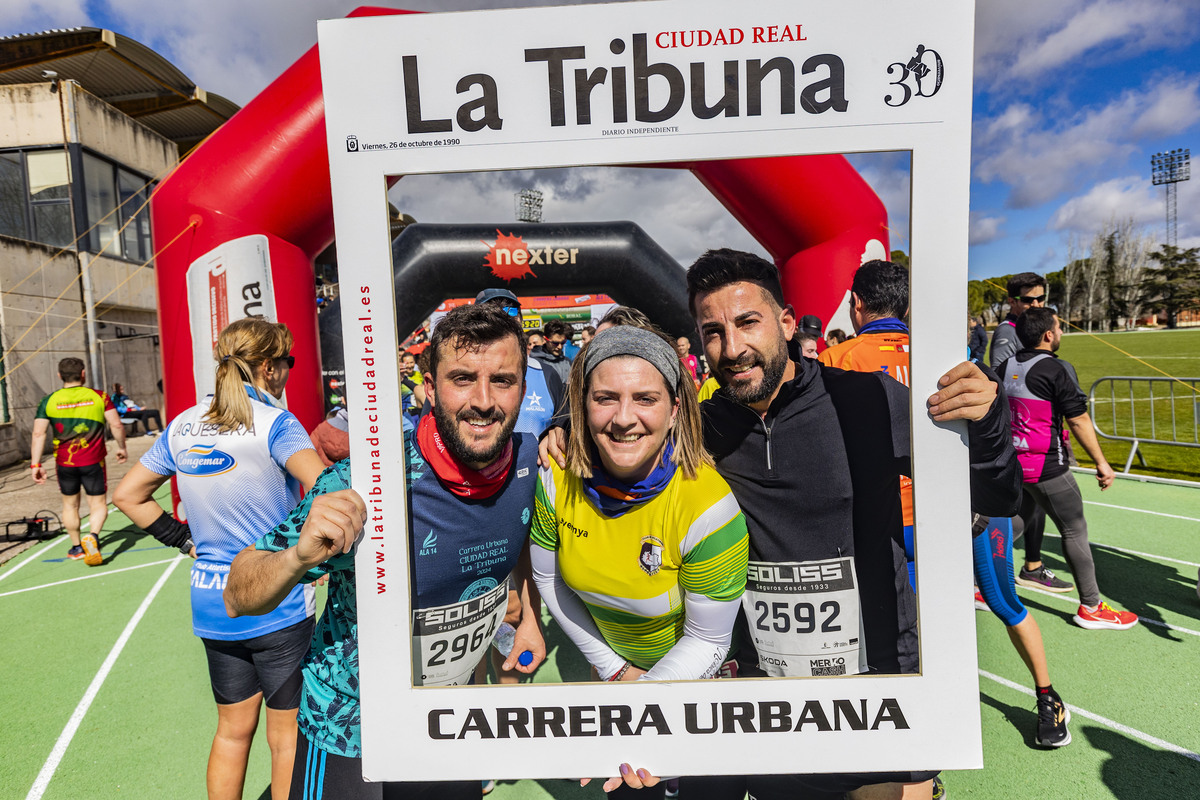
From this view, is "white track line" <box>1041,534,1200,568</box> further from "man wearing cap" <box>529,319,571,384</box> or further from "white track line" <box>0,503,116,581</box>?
"white track line" <box>0,503,116,581</box>

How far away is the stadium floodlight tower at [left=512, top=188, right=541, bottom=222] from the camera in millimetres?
1419

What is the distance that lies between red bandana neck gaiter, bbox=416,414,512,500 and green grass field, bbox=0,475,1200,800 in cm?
90

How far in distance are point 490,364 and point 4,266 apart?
53.4ft

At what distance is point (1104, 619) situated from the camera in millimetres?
4023

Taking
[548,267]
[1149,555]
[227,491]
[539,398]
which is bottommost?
[1149,555]

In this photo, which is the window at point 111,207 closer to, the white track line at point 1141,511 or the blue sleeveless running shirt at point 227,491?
the blue sleeveless running shirt at point 227,491

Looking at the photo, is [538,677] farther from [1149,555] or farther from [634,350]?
[1149,555]

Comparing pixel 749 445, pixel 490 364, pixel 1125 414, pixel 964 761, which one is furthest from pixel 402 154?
pixel 1125 414

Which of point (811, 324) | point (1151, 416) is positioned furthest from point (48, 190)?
point (1151, 416)

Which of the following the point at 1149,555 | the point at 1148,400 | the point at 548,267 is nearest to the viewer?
the point at 548,267

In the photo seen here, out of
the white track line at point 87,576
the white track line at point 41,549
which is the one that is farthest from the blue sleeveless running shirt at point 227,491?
→ the white track line at point 87,576

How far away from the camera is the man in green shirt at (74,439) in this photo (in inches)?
231

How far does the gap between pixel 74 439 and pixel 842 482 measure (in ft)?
24.7

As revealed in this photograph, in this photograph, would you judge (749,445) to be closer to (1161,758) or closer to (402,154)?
(402,154)
